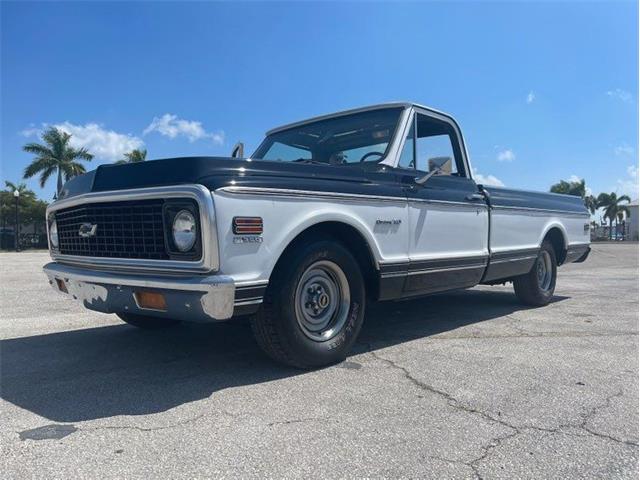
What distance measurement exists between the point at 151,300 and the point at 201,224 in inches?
24.7

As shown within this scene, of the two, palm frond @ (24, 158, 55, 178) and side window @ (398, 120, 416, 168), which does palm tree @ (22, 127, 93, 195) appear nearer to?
palm frond @ (24, 158, 55, 178)

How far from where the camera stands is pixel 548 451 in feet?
8.23

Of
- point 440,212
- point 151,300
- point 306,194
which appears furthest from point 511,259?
point 151,300

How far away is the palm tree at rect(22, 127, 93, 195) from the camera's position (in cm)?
4047

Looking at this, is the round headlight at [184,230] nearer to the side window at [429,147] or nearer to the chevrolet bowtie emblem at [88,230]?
the chevrolet bowtie emblem at [88,230]

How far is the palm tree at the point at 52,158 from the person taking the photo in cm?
4047

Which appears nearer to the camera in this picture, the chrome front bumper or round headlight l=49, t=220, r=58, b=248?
the chrome front bumper

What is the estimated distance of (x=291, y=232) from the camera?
3.42 metres

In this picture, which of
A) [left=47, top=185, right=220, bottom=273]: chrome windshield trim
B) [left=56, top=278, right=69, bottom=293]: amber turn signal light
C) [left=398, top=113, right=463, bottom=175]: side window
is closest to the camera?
[left=47, top=185, right=220, bottom=273]: chrome windshield trim

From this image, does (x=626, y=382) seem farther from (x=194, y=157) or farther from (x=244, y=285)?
(x=194, y=157)

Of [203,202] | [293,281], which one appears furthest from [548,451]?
[203,202]

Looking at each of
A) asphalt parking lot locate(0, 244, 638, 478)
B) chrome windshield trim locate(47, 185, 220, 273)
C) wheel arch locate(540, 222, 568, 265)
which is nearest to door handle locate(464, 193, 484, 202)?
asphalt parking lot locate(0, 244, 638, 478)

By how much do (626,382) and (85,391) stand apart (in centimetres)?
351

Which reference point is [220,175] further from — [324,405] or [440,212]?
[440,212]
